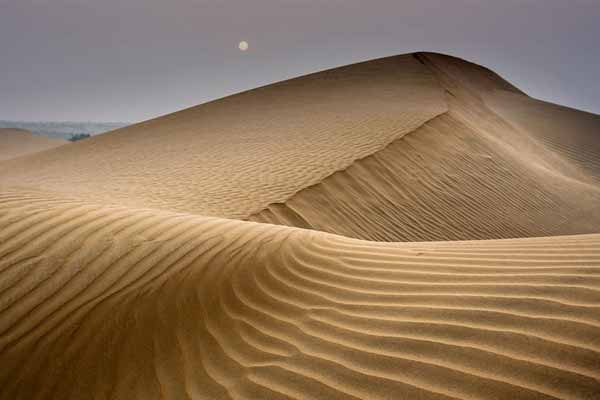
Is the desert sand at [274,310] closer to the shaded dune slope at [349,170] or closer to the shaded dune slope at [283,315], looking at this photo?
the shaded dune slope at [283,315]

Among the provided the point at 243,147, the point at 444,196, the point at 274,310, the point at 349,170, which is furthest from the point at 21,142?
the point at 274,310

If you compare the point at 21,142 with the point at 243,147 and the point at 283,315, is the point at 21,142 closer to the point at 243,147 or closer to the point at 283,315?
the point at 243,147

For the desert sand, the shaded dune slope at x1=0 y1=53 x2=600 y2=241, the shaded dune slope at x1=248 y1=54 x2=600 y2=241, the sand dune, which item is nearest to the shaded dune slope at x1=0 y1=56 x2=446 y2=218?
the shaded dune slope at x1=0 y1=53 x2=600 y2=241

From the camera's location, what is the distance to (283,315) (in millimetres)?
2627

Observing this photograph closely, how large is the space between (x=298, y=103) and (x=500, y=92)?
80.0 feet

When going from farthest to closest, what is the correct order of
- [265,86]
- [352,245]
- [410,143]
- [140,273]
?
1. [265,86]
2. [410,143]
3. [352,245]
4. [140,273]

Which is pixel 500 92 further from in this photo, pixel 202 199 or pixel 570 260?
pixel 570 260

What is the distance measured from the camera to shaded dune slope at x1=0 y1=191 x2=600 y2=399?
1854 millimetres

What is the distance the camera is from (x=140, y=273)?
2.97 m

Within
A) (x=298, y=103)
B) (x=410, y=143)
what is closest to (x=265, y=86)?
(x=298, y=103)

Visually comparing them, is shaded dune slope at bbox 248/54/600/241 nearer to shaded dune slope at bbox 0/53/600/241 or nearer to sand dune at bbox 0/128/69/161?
shaded dune slope at bbox 0/53/600/241

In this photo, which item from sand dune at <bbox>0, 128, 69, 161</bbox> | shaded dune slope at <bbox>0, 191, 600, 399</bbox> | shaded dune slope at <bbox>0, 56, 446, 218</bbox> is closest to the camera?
shaded dune slope at <bbox>0, 191, 600, 399</bbox>

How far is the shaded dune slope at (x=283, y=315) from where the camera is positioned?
1.85 m

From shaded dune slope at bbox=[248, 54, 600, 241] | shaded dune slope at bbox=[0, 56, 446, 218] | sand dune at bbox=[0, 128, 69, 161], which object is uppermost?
sand dune at bbox=[0, 128, 69, 161]
